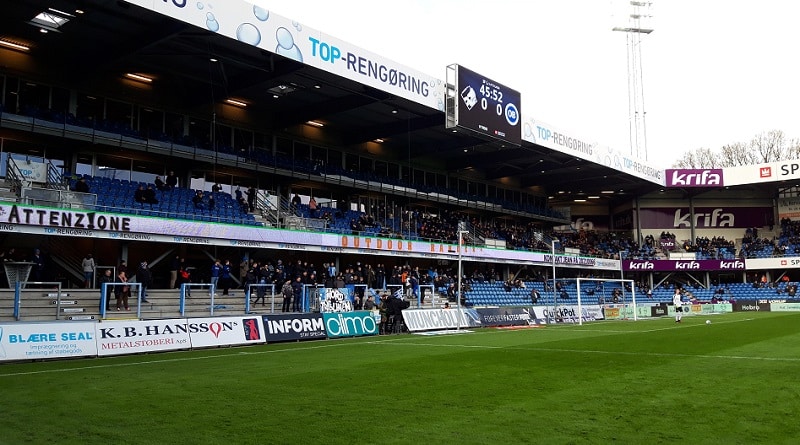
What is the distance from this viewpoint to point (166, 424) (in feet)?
25.6

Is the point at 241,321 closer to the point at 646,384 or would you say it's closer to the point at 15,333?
the point at 15,333

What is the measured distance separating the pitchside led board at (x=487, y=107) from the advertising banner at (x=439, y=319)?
1070 centimetres

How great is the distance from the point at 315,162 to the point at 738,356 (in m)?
28.7

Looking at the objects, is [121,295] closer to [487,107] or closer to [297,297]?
[297,297]

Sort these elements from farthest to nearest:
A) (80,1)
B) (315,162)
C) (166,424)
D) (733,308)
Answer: (733,308) < (315,162) < (80,1) < (166,424)

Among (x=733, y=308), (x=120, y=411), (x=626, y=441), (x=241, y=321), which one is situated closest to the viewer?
(x=626, y=441)

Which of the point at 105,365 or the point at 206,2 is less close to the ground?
the point at 206,2

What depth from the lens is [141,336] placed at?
18000 mm

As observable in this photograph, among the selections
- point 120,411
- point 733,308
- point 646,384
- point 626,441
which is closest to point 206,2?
point 120,411

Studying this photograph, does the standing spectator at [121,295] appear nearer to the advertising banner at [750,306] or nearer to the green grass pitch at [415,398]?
the green grass pitch at [415,398]

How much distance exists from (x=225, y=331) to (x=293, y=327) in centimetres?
278

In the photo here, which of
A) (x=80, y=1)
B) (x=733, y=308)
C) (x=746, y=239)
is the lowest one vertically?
(x=733, y=308)

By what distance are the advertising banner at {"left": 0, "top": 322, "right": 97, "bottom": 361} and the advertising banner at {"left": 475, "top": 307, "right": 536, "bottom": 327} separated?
18.3 metres

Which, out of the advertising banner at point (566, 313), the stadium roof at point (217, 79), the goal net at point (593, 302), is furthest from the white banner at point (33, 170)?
the goal net at point (593, 302)
